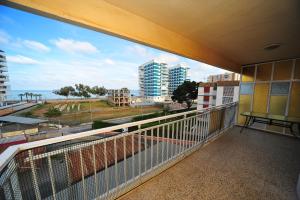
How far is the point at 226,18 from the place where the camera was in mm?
1476

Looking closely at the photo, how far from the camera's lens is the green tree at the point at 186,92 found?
70.7 feet

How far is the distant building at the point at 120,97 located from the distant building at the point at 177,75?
50.2ft

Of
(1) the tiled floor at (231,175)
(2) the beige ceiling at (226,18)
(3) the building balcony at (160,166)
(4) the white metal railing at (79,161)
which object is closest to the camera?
(4) the white metal railing at (79,161)

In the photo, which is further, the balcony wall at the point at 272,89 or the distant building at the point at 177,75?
the distant building at the point at 177,75

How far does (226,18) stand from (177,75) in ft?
147

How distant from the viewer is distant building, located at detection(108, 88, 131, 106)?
121 ft

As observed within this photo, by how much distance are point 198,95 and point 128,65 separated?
79.9 ft

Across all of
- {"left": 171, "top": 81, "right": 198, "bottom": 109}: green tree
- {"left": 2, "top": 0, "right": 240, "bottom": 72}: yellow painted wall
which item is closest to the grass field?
{"left": 171, "top": 81, "right": 198, "bottom": 109}: green tree

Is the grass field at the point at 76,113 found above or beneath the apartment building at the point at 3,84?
beneath

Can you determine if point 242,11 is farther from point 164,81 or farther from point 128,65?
point 164,81

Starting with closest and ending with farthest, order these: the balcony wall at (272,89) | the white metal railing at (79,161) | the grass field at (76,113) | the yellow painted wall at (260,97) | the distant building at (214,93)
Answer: the white metal railing at (79,161)
the balcony wall at (272,89)
the yellow painted wall at (260,97)
the distant building at (214,93)
the grass field at (76,113)

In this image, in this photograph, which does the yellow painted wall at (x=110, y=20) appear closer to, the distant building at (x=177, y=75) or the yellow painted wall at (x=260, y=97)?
the yellow painted wall at (x=260, y=97)

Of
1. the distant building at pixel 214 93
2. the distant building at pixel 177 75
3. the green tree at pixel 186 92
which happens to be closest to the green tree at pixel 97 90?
the green tree at pixel 186 92

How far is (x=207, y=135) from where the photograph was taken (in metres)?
2.95
